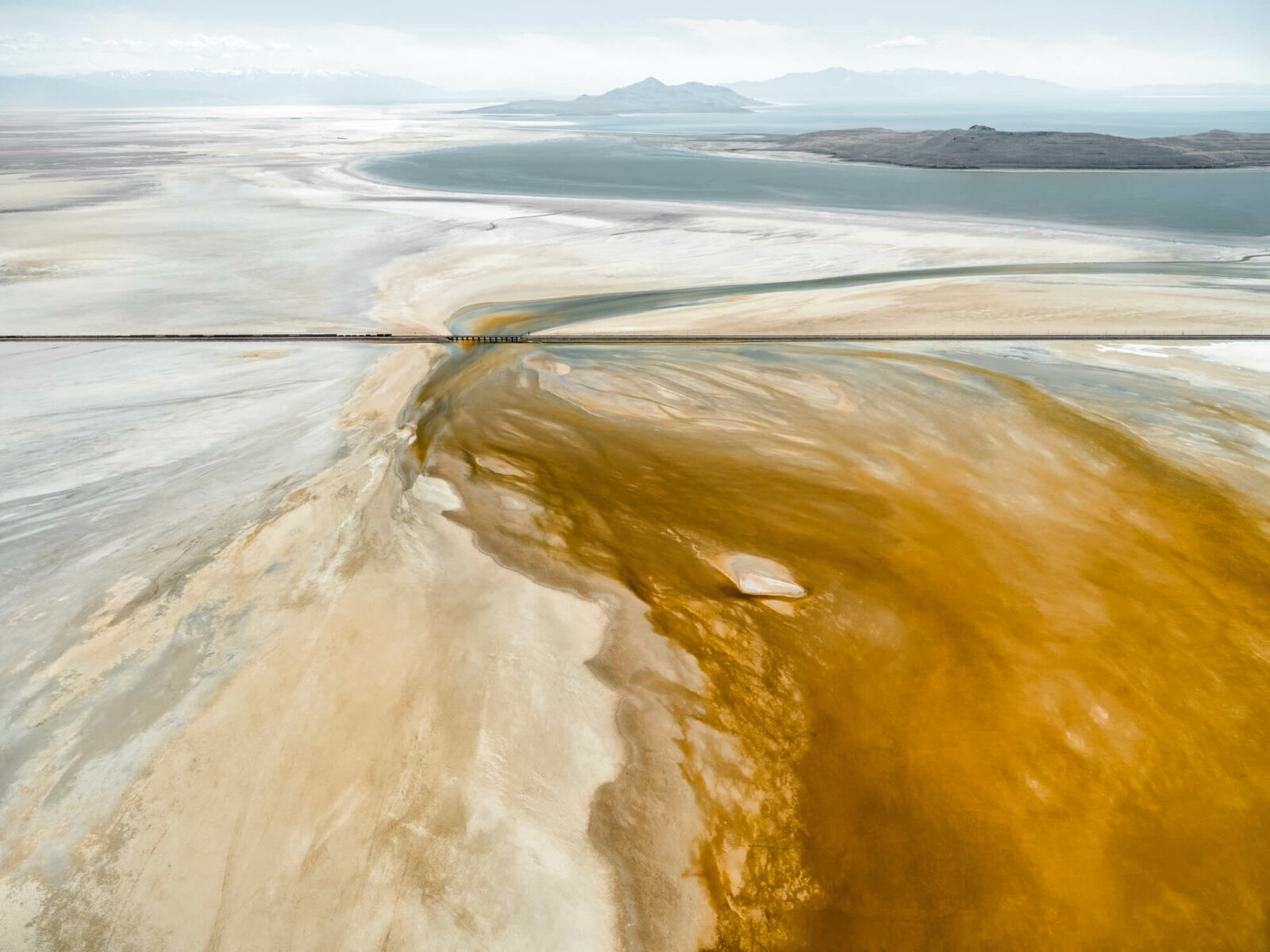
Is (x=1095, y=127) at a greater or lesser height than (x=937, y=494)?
greater

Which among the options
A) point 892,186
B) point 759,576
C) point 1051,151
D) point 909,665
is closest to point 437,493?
point 759,576

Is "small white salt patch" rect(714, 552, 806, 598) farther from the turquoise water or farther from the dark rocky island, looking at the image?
the dark rocky island

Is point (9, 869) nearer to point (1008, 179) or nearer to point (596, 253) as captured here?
point (596, 253)

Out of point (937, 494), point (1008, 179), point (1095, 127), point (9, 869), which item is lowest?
point (9, 869)

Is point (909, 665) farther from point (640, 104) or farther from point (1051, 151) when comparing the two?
point (640, 104)

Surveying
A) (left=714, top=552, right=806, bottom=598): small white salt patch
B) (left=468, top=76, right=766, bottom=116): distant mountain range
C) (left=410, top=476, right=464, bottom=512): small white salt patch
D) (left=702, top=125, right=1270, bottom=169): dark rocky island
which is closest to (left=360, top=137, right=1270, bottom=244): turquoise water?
(left=702, top=125, right=1270, bottom=169): dark rocky island

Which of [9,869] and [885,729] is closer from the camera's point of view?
[9,869]

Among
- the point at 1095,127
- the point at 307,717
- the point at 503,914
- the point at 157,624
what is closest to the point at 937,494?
the point at 503,914
